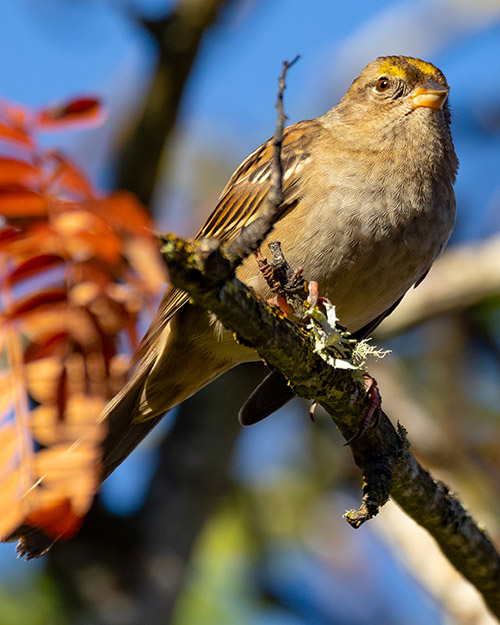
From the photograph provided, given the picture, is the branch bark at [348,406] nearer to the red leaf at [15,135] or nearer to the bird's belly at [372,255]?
the red leaf at [15,135]

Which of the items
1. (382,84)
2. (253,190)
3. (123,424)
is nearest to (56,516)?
(123,424)

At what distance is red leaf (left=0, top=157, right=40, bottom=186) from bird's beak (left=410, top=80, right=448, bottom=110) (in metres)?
3.01

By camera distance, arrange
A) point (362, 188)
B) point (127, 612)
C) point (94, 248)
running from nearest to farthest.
→ point (94, 248)
point (362, 188)
point (127, 612)

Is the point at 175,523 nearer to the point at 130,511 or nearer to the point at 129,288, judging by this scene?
the point at 130,511

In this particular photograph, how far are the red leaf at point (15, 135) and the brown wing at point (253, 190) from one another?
2.28 m

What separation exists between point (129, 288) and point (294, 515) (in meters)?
5.59

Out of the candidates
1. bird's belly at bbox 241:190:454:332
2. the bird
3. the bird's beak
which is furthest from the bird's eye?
bird's belly at bbox 241:190:454:332

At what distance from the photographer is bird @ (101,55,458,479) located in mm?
3555

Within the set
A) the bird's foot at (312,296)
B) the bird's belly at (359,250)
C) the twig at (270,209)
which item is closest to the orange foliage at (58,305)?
the twig at (270,209)

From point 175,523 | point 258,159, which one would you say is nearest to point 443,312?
point 258,159

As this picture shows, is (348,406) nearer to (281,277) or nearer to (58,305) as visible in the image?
(281,277)

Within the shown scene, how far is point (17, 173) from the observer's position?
4.27 feet

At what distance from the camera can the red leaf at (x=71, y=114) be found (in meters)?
1.40

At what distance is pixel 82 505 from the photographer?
1.32m
